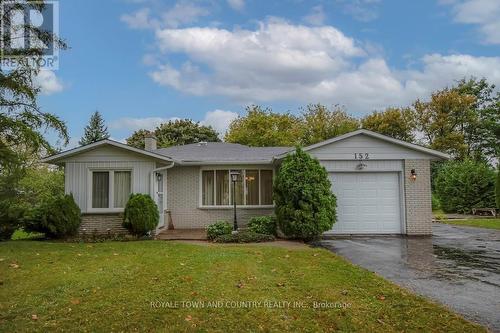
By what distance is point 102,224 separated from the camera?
12.7 meters

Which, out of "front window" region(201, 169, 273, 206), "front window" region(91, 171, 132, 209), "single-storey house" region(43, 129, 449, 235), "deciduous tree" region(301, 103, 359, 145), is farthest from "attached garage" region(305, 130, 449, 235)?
"deciduous tree" region(301, 103, 359, 145)

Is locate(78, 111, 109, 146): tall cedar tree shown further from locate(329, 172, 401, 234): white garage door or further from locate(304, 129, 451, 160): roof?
locate(329, 172, 401, 234): white garage door

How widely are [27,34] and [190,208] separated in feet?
30.0

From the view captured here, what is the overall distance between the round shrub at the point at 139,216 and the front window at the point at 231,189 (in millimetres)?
3170

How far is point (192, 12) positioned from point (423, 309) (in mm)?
11926

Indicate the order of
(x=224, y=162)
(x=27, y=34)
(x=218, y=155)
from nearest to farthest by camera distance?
(x=27, y=34)
(x=224, y=162)
(x=218, y=155)

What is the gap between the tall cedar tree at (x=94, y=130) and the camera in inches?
1729

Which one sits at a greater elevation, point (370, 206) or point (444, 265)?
point (370, 206)

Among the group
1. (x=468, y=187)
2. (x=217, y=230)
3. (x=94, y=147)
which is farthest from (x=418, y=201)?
(x=468, y=187)

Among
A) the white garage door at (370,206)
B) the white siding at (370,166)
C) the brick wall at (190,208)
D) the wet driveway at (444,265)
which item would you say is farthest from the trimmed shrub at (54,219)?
the white garage door at (370,206)

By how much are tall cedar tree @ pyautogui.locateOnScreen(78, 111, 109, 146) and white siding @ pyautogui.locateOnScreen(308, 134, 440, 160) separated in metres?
37.3

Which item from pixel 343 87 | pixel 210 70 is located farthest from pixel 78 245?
pixel 343 87

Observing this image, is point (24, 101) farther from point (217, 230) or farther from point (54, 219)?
point (217, 230)

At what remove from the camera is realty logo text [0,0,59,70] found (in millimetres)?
6203
